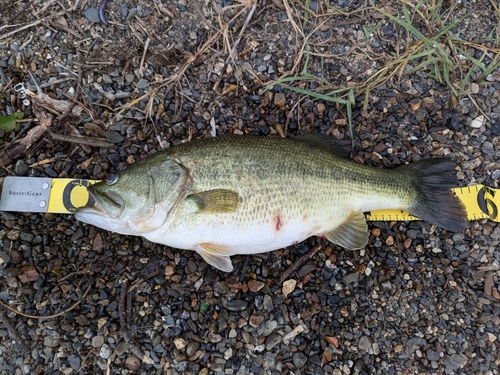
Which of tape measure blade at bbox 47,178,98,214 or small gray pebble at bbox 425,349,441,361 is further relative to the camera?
tape measure blade at bbox 47,178,98,214

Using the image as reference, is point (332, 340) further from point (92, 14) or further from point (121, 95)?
point (92, 14)

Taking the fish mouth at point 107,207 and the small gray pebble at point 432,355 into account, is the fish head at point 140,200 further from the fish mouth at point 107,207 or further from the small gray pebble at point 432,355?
the small gray pebble at point 432,355

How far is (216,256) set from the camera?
3.08m

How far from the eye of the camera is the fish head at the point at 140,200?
9.47 ft

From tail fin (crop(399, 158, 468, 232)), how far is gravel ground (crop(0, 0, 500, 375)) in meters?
0.25

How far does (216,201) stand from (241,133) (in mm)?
1010

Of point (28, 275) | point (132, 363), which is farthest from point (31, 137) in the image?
point (132, 363)

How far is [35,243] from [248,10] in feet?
10.1

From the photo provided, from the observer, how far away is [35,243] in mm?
3395

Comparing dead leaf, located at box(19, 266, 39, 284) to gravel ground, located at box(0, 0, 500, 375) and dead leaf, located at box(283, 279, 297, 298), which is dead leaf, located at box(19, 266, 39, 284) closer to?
gravel ground, located at box(0, 0, 500, 375)

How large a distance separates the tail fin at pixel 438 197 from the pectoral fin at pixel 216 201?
5.37 ft

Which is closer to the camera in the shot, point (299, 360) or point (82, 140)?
point (299, 360)

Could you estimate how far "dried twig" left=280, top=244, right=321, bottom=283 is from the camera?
338 cm

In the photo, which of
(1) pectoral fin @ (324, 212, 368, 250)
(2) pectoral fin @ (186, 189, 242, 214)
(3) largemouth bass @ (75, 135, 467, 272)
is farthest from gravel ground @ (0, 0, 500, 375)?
(2) pectoral fin @ (186, 189, 242, 214)
